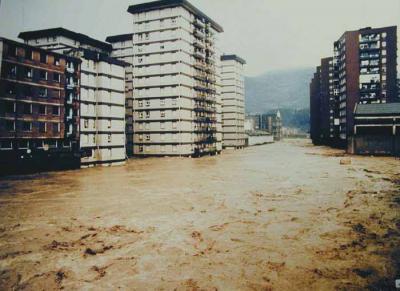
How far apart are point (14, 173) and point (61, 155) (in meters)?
5.63

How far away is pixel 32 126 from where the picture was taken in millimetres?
35719

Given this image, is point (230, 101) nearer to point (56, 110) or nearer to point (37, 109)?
point (56, 110)

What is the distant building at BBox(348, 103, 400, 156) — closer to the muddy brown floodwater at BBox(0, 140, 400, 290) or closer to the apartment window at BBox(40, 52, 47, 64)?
the muddy brown floodwater at BBox(0, 140, 400, 290)

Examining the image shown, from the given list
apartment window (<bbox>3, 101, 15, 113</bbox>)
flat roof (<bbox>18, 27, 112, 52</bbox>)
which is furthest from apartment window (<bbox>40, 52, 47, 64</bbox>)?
flat roof (<bbox>18, 27, 112, 52</bbox>)

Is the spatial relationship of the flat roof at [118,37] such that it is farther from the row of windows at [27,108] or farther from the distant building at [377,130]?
the distant building at [377,130]

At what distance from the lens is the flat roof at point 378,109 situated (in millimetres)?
55100

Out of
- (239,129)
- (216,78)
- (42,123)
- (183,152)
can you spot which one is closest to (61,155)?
(42,123)

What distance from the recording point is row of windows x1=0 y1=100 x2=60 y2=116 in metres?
33.5

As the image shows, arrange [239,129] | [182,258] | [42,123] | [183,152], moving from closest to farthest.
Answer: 1. [182,258]
2. [42,123]
3. [183,152]
4. [239,129]

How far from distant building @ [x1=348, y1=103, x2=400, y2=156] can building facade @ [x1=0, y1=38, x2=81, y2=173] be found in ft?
159

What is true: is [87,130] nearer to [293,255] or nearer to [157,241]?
[157,241]

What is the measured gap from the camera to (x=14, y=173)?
3250 cm

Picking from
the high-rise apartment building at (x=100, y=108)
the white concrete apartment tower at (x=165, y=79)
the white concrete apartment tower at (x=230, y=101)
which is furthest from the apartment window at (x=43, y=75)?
the white concrete apartment tower at (x=230, y=101)

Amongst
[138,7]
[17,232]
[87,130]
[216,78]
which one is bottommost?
[17,232]
